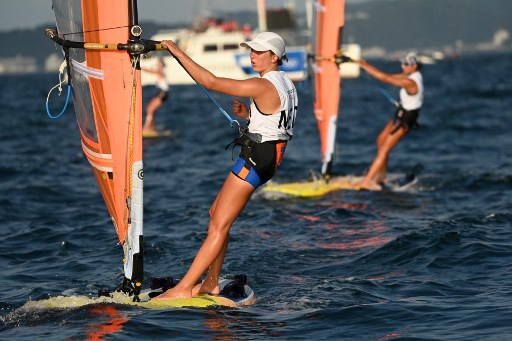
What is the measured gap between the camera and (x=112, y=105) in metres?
7.11

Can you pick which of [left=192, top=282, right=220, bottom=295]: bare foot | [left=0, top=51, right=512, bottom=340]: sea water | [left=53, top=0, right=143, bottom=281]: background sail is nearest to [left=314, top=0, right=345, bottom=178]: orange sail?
[left=0, top=51, right=512, bottom=340]: sea water

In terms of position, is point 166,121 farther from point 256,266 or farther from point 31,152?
point 256,266

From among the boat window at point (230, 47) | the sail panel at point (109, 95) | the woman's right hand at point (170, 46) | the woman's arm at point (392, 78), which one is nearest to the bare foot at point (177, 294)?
the sail panel at point (109, 95)

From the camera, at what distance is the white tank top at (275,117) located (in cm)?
708

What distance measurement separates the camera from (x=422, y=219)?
11.7 meters

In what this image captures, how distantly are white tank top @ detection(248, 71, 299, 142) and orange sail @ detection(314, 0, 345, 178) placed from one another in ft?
23.1

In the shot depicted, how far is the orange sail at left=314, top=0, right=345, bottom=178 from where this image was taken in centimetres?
1419

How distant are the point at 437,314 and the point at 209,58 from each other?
6688cm

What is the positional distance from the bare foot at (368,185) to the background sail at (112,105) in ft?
23.8

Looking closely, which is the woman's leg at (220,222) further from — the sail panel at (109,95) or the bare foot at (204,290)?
the sail panel at (109,95)

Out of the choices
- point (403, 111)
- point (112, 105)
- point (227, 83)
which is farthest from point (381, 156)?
point (227, 83)

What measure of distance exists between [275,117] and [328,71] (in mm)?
7414

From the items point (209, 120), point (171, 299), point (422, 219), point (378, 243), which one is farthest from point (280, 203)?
point (209, 120)

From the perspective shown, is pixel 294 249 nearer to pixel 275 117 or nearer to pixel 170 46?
pixel 275 117
